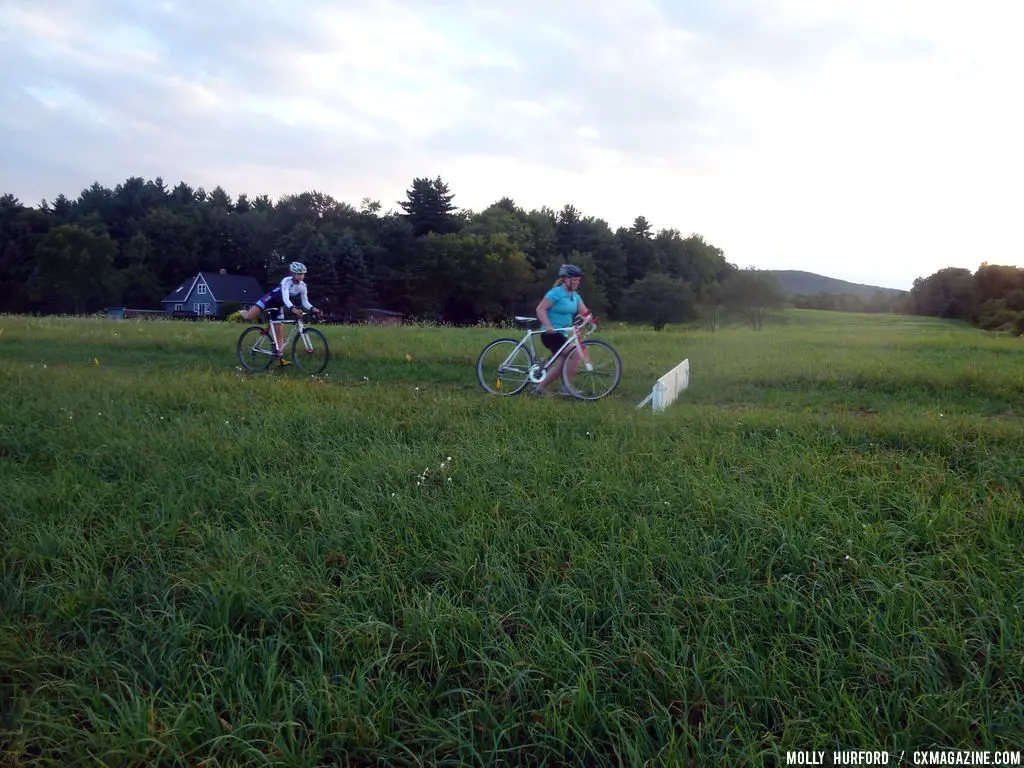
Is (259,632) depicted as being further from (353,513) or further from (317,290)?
(317,290)

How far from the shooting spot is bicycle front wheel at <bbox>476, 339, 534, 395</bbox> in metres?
8.50

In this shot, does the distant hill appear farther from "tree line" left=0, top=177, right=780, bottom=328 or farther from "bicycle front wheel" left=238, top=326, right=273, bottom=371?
"bicycle front wheel" left=238, top=326, right=273, bottom=371

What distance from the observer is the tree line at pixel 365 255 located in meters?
54.9

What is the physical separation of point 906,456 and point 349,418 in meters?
4.28

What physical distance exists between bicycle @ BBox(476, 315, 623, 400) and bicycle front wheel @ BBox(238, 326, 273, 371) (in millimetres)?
3871

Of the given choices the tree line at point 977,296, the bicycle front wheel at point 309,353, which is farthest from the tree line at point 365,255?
the bicycle front wheel at point 309,353

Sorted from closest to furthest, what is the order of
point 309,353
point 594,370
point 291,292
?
point 594,370
point 291,292
point 309,353

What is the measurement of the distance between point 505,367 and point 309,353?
148 inches

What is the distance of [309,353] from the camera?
426 inches

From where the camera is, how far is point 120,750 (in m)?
2.26

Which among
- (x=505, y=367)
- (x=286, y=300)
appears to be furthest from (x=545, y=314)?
(x=286, y=300)

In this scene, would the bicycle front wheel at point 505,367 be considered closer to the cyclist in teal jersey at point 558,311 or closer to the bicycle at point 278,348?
the cyclist in teal jersey at point 558,311

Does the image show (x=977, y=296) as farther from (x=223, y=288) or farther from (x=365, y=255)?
(x=223, y=288)

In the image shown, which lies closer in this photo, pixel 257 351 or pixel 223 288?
pixel 257 351
